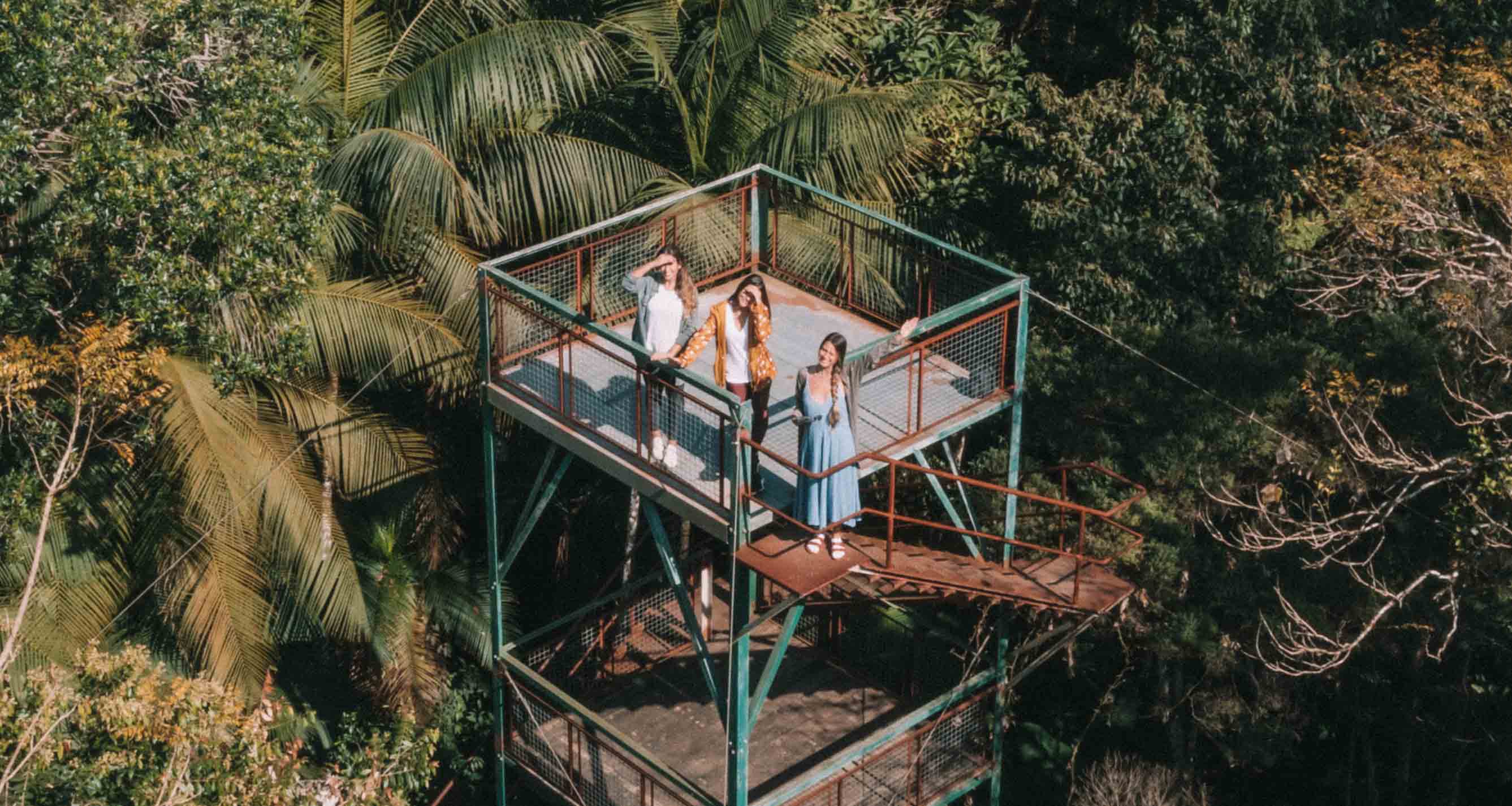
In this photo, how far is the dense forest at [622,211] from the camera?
19594 millimetres

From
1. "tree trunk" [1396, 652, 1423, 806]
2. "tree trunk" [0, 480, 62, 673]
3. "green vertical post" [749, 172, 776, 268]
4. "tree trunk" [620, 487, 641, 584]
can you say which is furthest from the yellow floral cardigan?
"tree trunk" [1396, 652, 1423, 806]

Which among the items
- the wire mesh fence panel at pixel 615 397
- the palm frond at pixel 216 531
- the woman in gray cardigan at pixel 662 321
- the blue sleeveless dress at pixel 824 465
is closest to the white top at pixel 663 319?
the woman in gray cardigan at pixel 662 321

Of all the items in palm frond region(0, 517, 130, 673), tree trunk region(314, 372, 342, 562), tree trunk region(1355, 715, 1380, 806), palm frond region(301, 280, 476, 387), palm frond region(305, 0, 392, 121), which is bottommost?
tree trunk region(1355, 715, 1380, 806)

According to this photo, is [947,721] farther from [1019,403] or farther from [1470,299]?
[1470,299]

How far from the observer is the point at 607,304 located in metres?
22.8

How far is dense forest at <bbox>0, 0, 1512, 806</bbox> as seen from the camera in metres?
19.6

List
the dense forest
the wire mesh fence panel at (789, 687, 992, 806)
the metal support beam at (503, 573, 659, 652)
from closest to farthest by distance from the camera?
the dense forest < the wire mesh fence panel at (789, 687, 992, 806) < the metal support beam at (503, 573, 659, 652)

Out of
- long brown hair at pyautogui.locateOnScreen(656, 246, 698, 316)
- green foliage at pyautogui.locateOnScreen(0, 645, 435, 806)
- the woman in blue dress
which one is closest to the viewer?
the woman in blue dress

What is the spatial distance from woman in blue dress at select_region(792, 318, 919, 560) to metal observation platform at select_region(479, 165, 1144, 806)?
17 cm

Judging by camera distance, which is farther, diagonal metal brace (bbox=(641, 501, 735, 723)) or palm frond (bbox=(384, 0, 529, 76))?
palm frond (bbox=(384, 0, 529, 76))

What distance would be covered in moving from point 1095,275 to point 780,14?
14.6ft

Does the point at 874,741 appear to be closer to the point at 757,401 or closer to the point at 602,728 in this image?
the point at 602,728

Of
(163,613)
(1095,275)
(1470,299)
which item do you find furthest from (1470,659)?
(163,613)

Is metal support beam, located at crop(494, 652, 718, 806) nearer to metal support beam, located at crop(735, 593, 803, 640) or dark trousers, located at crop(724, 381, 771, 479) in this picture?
metal support beam, located at crop(735, 593, 803, 640)
